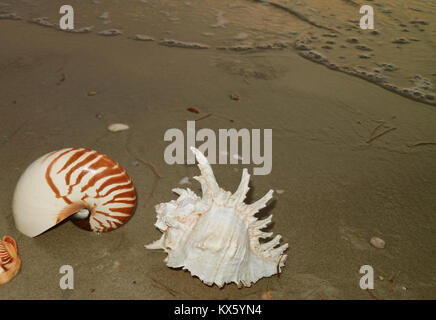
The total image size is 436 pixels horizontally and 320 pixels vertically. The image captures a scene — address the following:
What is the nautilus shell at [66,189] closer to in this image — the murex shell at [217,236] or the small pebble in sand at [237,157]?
the murex shell at [217,236]

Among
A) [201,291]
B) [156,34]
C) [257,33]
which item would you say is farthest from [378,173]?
[156,34]

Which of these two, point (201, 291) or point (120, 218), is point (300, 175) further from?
point (120, 218)

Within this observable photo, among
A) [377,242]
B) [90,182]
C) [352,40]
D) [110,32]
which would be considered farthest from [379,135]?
[110,32]

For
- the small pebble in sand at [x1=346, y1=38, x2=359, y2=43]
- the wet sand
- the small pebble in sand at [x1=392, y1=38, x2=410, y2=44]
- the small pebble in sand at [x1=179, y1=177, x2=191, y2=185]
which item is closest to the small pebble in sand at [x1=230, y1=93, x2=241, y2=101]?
the wet sand

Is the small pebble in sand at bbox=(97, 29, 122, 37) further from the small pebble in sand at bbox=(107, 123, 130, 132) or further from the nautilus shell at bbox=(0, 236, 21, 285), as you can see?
the nautilus shell at bbox=(0, 236, 21, 285)

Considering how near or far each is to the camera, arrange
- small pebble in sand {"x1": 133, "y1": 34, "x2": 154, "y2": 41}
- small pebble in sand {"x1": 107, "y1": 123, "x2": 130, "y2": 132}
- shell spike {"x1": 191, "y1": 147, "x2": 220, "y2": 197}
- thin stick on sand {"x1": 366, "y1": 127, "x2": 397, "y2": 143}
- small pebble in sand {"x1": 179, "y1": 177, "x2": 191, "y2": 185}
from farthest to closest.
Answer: small pebble in sand {"x1": 133, "y1": 34, "x2": 154, "y2": 41}
thin stick on sand {"x1": 366, "y1": 127, "x2": 397, "y2": 143}
small pebble in sand {"x1": 107, "y1": 123, "x2": 130, "y2": 132}
small pebble in sand {"x1": 179, "y1": 177, "x2": 191, "y2": 185}
shell spike {"x1": 191, "y1": 147, "x2": 220, "y2": 197}

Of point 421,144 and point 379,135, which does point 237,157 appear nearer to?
point 379,135

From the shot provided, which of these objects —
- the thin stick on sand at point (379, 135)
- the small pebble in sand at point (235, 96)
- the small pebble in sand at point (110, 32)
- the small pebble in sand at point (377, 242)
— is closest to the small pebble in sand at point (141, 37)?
the small pebble in sand at point (110, 32)
